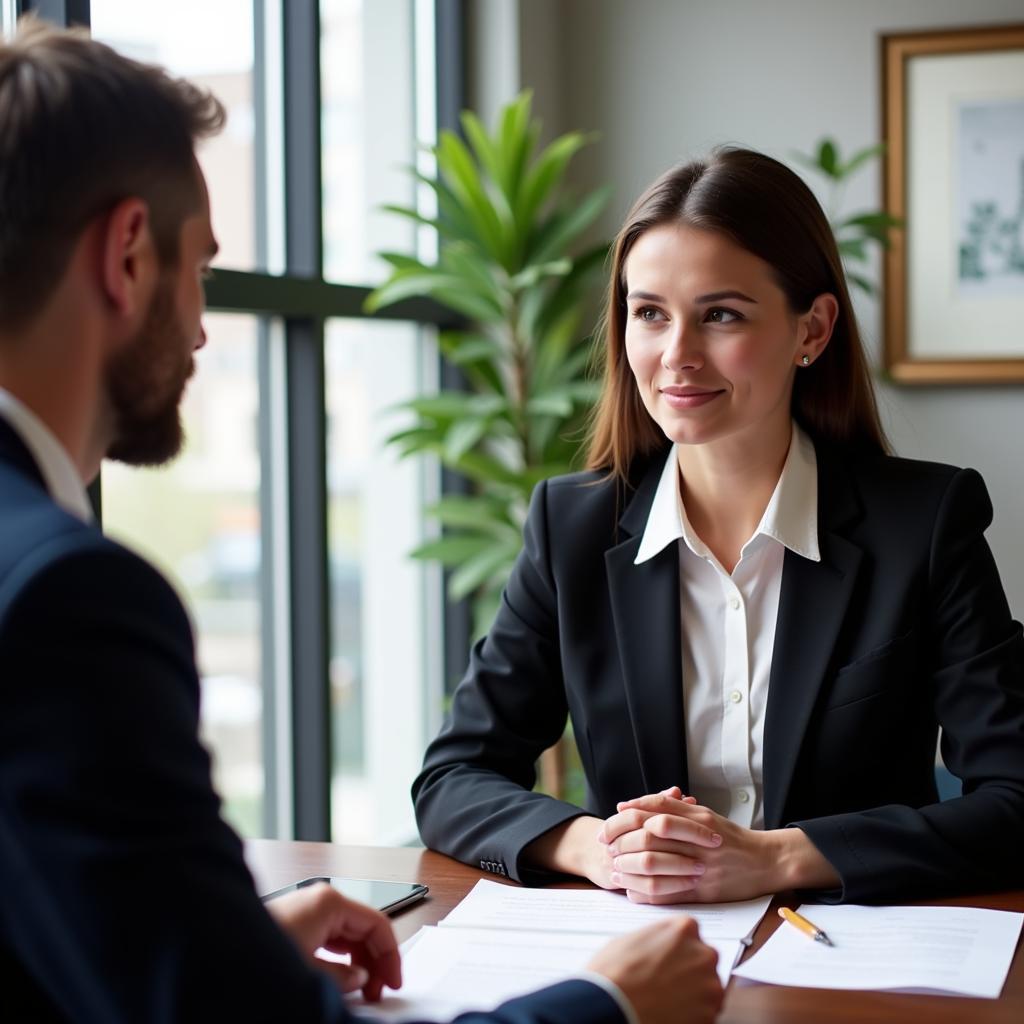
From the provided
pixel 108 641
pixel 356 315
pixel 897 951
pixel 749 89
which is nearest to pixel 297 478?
pixel 356 315

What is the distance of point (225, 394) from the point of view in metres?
3.18

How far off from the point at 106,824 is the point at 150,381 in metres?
0.38

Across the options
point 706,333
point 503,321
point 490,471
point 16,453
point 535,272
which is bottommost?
point 490,471

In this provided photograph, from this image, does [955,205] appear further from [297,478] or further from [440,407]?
[297,478]

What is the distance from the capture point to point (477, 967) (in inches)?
51.3

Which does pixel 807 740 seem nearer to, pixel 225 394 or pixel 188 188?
pixel 188 188

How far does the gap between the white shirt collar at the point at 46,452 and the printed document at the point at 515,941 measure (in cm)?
52

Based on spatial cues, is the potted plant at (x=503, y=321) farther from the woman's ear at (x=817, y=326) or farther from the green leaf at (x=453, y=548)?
the woman's ear at (x=817, y=326)

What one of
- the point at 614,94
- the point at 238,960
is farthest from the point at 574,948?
the point at 614,94

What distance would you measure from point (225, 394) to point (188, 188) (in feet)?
7.03

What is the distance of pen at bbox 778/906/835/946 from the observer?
54.0 inches

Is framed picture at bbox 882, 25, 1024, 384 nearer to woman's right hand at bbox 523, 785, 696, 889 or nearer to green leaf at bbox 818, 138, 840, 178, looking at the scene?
green leaf at bbox 818, 138, 840, 178

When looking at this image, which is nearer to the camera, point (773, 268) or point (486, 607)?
point (773, 268)

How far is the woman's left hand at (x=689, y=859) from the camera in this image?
4.96 feet
